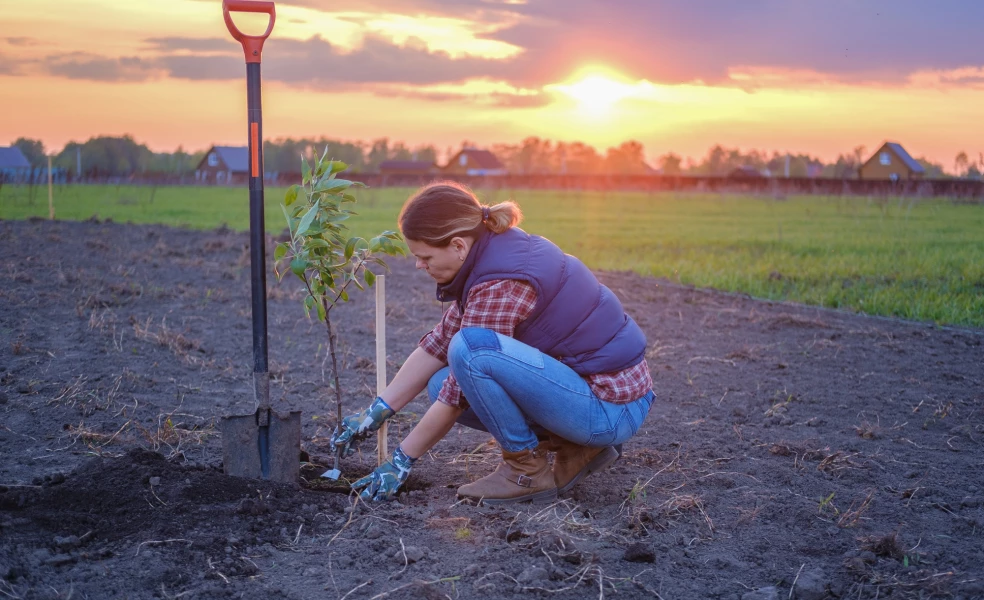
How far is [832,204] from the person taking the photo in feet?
87.1

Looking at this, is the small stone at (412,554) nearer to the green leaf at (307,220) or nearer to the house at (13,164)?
the green leaf at (307,220)

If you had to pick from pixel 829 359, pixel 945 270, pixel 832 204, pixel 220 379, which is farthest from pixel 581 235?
pixel 832 204

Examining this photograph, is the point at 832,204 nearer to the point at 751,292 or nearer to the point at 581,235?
the point at 581,235

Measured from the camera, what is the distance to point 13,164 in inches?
560

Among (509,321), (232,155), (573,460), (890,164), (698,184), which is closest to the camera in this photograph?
(509,321)

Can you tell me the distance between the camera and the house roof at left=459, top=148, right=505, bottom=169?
76.9m

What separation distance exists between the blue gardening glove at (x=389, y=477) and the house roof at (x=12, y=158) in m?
13.5

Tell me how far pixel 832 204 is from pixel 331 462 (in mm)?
26107

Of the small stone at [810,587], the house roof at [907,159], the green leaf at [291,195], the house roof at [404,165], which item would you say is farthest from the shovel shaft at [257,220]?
the house roof at [404,165]

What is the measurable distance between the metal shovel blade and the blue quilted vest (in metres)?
0.84

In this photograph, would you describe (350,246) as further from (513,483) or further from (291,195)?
(513,483)

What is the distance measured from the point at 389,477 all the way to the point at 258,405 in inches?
24.5

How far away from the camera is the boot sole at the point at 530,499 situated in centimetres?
318

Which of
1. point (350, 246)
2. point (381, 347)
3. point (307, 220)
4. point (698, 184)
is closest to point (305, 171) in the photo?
point (307, 220)
